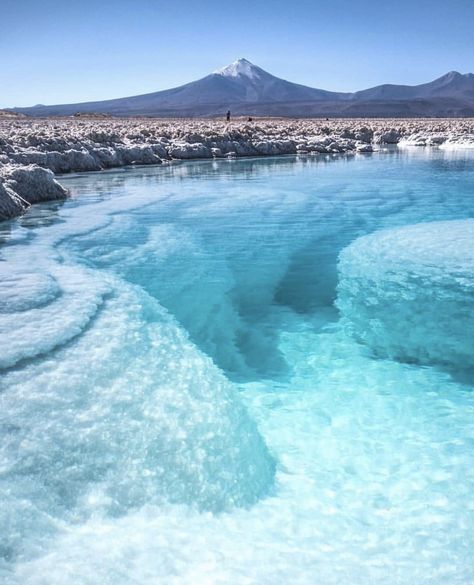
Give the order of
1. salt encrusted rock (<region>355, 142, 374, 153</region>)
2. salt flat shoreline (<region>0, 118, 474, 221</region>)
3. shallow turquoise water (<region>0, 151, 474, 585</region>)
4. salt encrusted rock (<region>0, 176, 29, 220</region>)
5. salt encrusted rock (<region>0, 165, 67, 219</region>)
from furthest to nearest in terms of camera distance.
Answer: salt encrusted rock (<region>355, 142, 374, 153</region>) → salt flat shoreline (<region>0, 118, 474, 221</region>) → salt encrusted rock (<region>0, 165, 67, 219</region>) → salt encrusted rock (<region>0, 176, 29, 220</region>) → shallow turquoise water (<region>0, 151, 474, 585</region>)

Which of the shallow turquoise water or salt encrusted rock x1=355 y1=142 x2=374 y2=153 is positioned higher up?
the shallow turquoise water

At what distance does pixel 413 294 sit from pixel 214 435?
3365mm

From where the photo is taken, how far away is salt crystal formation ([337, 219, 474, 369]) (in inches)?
193

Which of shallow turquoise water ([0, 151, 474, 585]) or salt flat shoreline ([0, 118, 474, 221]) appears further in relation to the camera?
salt flat shoreline ([0, 118, 474, 221])

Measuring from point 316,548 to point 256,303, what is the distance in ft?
11.6

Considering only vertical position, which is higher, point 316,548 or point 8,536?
point 8,536

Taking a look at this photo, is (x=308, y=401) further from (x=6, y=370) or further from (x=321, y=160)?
(x=321, y=160)

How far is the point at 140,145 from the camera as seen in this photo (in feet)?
69.7

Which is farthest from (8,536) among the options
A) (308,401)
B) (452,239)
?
(452,239)

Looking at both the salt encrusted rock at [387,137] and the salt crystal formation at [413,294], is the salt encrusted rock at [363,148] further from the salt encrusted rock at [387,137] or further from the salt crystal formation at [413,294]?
the salt crystal formation at [413,294]

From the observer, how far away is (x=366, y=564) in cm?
258

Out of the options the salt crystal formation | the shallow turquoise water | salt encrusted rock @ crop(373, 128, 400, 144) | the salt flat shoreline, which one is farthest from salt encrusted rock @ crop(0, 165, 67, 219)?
salt encrusted rock @ crop(373, 128, 400, 144)

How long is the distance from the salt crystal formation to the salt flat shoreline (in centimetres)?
644

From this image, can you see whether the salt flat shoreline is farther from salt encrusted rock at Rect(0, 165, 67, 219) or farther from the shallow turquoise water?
the shallow turquoise water
